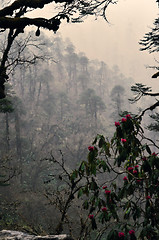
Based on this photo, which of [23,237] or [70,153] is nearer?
[23,237]

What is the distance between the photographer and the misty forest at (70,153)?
2.99 m

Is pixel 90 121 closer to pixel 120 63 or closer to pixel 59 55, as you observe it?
pixel 59 55

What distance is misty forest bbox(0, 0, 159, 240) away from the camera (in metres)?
2.99

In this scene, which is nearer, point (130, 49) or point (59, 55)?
point (59, 55)

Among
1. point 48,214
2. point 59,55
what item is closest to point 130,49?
point 59,55

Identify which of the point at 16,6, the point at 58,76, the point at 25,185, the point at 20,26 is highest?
the point at 58,76

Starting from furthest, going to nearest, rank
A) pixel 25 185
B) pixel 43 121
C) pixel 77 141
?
pixel 43 121, pixel 77 141, pixel 25 185

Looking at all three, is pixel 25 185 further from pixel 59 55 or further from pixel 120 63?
pixel 120 63

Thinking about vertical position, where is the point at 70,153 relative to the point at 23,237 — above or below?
below

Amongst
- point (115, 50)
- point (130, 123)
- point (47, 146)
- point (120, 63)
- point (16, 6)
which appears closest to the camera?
point (130, 123)

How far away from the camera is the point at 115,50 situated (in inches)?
5546

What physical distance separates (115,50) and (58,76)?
335ft

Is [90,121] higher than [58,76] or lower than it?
lower

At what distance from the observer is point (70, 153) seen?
28.6 meters
